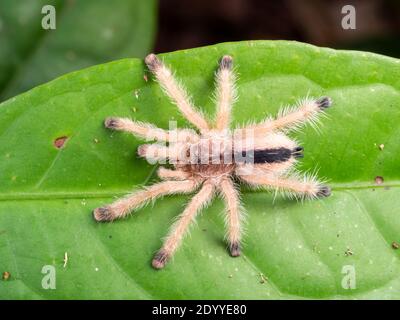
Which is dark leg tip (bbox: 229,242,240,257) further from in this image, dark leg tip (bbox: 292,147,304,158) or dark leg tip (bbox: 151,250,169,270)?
dark leg tip (bbox: 292,147,304,158)

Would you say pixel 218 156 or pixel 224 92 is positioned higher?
pixel 224 92

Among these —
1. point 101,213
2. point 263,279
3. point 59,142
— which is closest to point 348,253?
point 263,279

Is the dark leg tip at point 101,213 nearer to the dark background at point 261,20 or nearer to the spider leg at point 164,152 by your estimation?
the spider leg at point 164,152

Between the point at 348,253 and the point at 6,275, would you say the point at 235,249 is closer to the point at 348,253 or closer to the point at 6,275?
the point at 348,253

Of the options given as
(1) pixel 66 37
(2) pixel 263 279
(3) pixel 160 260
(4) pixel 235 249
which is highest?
(1) pixel 66 37

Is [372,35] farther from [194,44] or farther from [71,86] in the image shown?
[71,86]

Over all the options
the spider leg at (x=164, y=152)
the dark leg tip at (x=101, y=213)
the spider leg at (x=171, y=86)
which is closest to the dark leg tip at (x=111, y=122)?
the spider leg at (x=164, y=152)

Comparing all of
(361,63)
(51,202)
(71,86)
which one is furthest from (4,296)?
(361,63)
